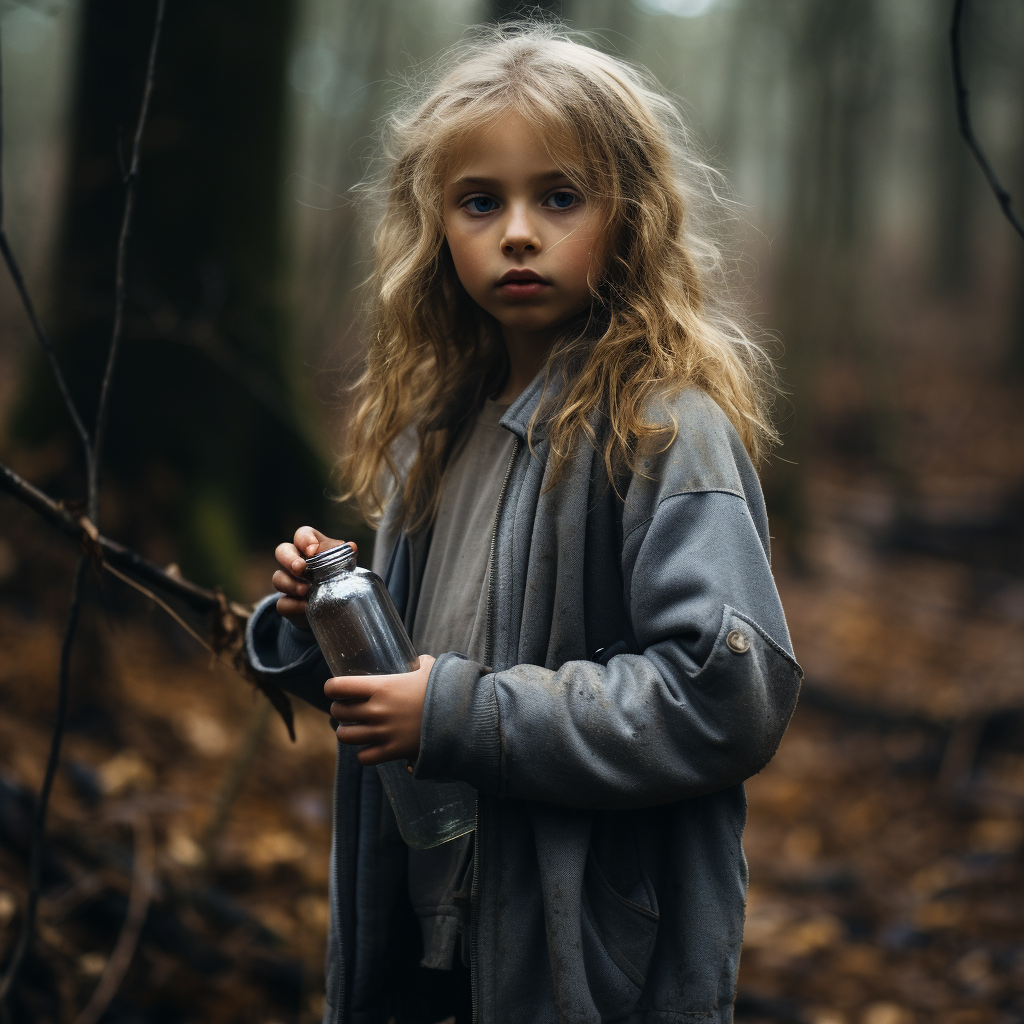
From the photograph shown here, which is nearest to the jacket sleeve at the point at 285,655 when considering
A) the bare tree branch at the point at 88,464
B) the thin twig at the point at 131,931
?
the bare tree branch at the point at 88,464

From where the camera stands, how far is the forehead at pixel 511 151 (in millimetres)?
1530

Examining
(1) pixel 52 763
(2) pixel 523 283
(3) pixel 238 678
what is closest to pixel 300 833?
(3) pixel 238 678

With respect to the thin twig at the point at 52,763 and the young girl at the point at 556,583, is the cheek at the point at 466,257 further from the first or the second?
the thin twig at the point at 52,763

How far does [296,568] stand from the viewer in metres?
1.55

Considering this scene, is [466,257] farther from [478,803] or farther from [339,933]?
[339,933]

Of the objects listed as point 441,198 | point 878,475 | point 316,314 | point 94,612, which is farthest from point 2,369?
point 441,198

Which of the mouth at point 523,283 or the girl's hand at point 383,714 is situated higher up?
the mouth at point 523,283

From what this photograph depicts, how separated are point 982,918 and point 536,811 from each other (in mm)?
2816

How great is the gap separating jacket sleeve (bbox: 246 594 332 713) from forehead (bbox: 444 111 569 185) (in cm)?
85

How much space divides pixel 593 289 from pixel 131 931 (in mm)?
2025

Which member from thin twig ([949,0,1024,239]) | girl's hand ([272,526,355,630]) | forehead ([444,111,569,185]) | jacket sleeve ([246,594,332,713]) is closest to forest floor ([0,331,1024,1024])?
jacket sleeve ([246,594,332,713])

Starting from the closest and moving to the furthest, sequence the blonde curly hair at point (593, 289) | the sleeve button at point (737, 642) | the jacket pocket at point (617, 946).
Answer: the sleeve button at point (737, 642) → the jacket pocket at point (617, 946) → the blonde curly hair at point (593, 289)

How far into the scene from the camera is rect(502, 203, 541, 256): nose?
1509mm

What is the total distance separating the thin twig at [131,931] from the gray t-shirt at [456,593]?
1.04m
